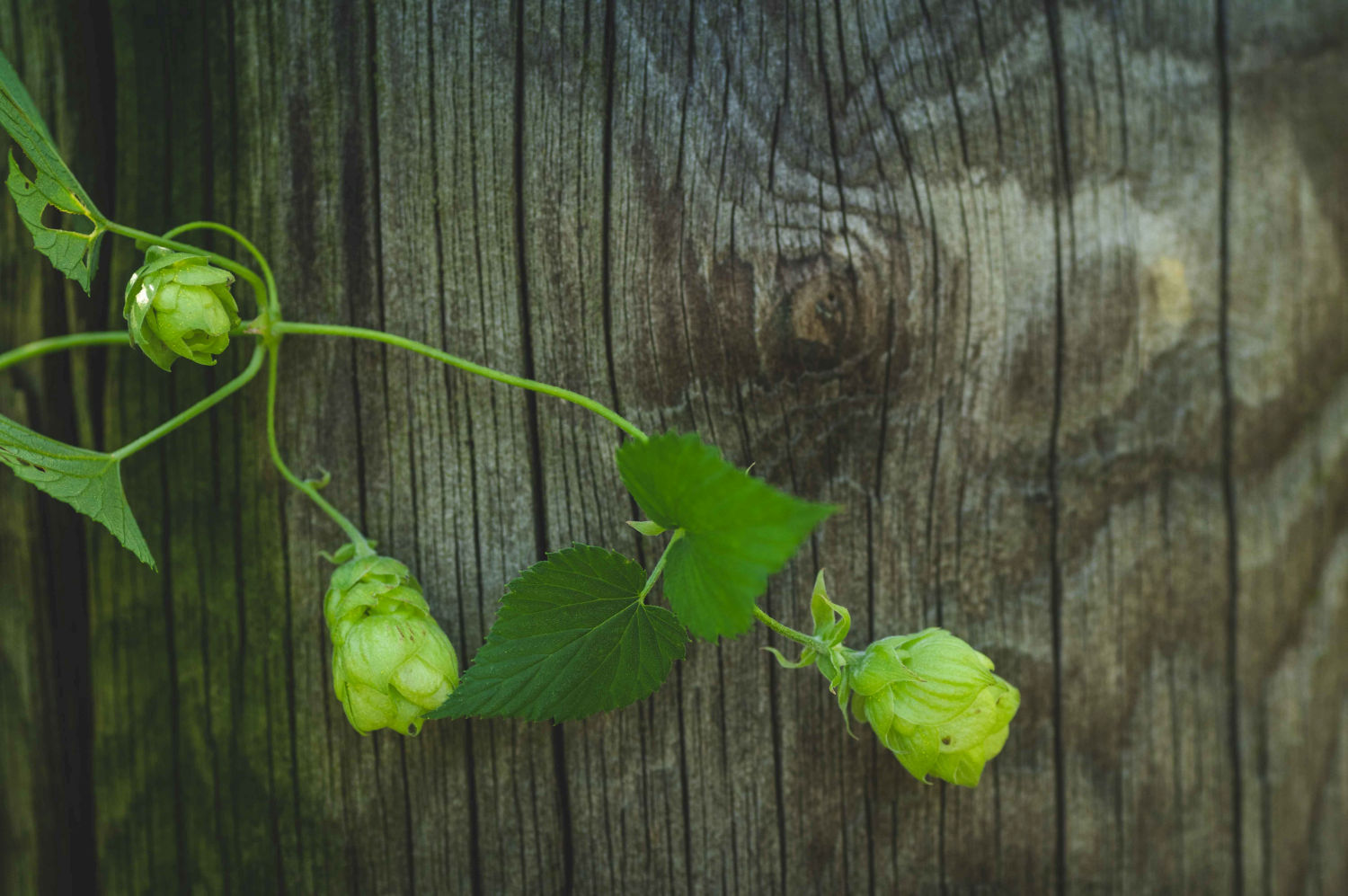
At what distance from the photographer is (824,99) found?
1.26 m

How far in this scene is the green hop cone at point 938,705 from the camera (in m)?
1.00

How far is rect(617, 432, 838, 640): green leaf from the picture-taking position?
0.85 m

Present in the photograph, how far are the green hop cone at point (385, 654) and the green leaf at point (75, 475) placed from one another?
0.24m

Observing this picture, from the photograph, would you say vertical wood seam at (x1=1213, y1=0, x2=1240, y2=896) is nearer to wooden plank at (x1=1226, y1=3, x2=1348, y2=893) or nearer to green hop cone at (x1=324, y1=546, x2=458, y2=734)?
wooden plank at (x1=1226, y1=3, x2=1348, y2=893)

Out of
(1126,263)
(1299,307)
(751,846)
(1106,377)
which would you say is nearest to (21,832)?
(751,846)

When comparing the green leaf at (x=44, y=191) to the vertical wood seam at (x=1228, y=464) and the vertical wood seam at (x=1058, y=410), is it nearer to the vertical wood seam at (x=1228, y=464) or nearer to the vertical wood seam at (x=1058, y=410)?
the vertical wood seam at (x=1058, y=410)

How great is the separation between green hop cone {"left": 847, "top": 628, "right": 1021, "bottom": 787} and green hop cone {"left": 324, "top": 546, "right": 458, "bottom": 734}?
0.58m

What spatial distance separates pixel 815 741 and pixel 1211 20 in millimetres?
1499

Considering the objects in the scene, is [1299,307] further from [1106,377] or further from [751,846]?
[751,846]

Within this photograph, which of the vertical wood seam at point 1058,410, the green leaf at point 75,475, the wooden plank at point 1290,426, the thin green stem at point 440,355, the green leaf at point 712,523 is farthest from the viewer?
the wooden plank at point 1290,426

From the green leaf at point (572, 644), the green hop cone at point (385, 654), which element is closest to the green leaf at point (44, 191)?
the green hop cone at point (385, 654)

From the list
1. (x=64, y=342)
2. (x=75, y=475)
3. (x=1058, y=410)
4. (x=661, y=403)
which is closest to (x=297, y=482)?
(x=75, y=475)

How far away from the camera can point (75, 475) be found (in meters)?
1.03

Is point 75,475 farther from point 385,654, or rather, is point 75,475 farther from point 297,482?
point 385,654
